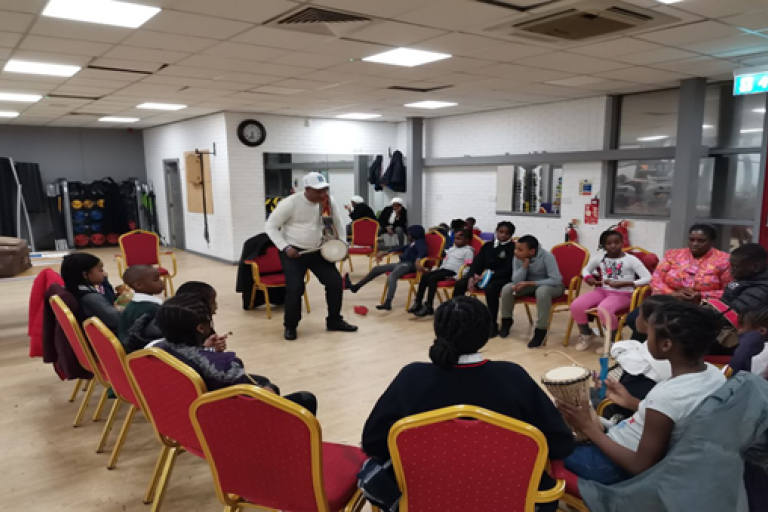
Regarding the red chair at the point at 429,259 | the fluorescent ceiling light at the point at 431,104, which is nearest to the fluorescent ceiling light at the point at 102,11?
the red chair at the point at 429,259

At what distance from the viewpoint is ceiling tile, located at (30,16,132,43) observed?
374 centimetres

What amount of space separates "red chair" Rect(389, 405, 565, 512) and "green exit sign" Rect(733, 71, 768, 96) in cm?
527

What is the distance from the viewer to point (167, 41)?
13.9ft

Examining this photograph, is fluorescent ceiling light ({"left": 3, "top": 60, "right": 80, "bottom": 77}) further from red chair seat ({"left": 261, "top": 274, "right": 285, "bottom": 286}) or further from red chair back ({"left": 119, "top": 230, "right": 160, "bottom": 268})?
red chair seat ({"left": 261, "top": 274, "right": 285, "bottom": 286})

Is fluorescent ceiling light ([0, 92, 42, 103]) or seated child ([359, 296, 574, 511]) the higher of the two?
fluorescent ceiling light ([0, 92, 42, 103])

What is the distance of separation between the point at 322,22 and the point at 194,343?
2.62 meters

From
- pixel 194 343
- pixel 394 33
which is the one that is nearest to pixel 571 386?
pixel 194 343

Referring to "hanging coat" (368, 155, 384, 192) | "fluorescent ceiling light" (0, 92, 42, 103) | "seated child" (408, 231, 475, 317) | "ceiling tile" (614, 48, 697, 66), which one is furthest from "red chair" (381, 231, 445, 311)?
"fluorescent ceiling light" (0, 92, 42, 103)

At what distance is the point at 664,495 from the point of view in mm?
1522

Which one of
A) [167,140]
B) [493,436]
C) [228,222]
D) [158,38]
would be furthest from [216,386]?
[167,140]

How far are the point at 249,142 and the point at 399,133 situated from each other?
10.7ft

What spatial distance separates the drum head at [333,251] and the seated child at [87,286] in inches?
82.9

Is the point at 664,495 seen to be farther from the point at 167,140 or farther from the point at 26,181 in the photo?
the point at 26,181

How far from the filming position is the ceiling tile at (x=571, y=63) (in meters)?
4.93
